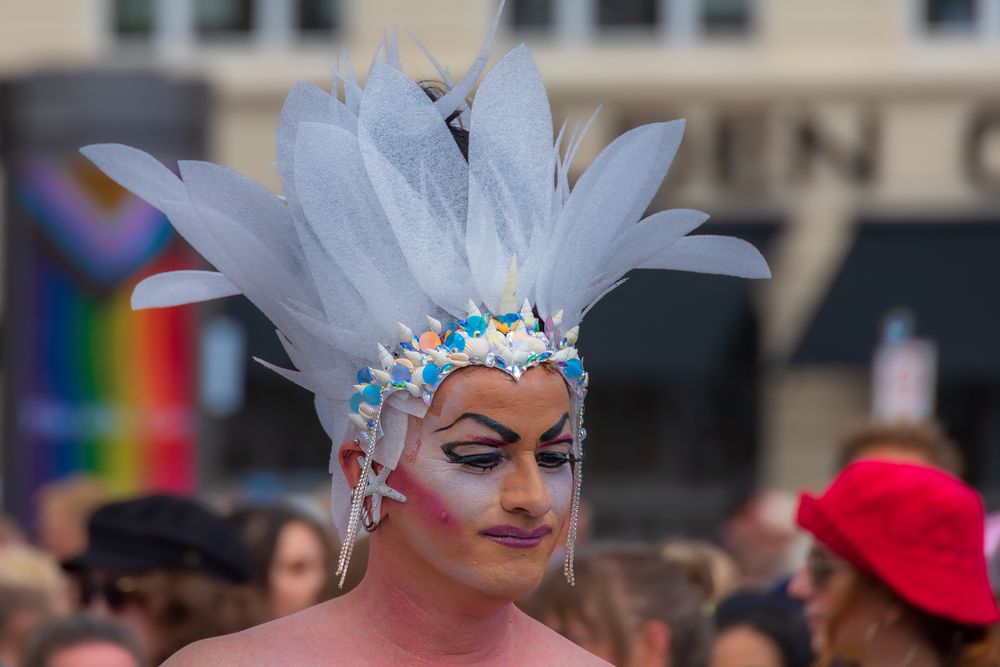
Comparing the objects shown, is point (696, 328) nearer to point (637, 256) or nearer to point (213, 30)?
point (213, 30)

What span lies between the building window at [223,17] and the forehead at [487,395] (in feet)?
45.5

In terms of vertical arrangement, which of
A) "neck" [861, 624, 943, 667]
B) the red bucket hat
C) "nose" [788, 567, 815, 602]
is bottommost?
"nose" [788, 567, 815, 602]

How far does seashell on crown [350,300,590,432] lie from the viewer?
2.40m

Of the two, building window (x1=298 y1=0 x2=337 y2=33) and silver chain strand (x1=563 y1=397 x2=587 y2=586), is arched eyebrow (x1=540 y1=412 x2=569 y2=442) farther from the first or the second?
building window (x1=298 y1=0 x2=337 y2=33)

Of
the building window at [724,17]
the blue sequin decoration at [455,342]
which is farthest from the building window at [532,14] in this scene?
the blue sequin decoration at [455,342]

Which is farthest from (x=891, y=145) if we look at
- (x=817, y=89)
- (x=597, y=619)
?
(x=597, y=619)

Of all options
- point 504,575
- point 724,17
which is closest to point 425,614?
point 504,575

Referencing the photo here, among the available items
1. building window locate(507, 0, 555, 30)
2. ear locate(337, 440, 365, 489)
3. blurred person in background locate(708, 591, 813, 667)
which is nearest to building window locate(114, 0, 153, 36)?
building window locate(507, 0, 555, 30)

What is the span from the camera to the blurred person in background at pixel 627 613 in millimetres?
4059

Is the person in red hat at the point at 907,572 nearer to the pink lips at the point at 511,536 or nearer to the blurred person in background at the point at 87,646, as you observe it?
the pink lips at the point at 511,536

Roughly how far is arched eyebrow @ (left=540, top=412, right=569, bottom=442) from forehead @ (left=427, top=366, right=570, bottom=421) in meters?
0.02

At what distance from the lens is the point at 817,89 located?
583 inches

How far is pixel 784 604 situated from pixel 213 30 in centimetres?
1223

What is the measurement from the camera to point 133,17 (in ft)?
51.7
